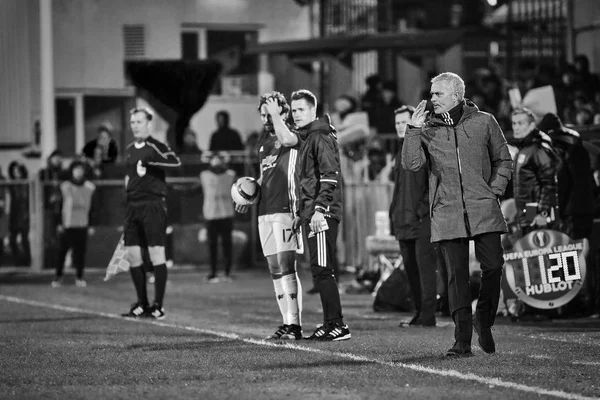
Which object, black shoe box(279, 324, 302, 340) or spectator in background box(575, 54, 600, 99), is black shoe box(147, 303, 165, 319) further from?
spectator in background box(575, 54, 600, 99)

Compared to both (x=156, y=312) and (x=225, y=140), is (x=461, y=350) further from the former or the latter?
(x=225, y=140)

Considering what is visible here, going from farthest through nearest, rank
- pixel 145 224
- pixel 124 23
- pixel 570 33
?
pixel 124 23, pixel 570 33, pixel 145 224

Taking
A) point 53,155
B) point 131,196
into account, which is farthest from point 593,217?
point 53,155

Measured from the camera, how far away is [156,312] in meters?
14.5

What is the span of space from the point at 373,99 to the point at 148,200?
36.4ft

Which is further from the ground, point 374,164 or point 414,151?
point 374,164

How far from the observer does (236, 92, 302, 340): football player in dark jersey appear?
11766mm

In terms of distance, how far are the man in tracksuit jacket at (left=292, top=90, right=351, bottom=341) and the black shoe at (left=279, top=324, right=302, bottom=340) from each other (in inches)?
6.3

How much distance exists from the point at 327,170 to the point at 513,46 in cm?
1753

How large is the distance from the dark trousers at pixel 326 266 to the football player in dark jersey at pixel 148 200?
329 cm

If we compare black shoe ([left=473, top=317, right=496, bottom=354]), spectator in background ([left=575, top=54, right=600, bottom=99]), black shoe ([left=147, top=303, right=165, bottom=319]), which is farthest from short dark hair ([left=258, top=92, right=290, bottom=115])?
spectator in background ([left=575, top=54, right=600, bottom=99])

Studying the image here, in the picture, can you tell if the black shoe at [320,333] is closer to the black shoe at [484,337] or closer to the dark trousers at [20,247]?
the black shoe at [484,337]

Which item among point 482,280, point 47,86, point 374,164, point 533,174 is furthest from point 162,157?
point 47,86

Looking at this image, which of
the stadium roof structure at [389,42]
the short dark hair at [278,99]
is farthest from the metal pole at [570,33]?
the short dark hair at [278,99]
